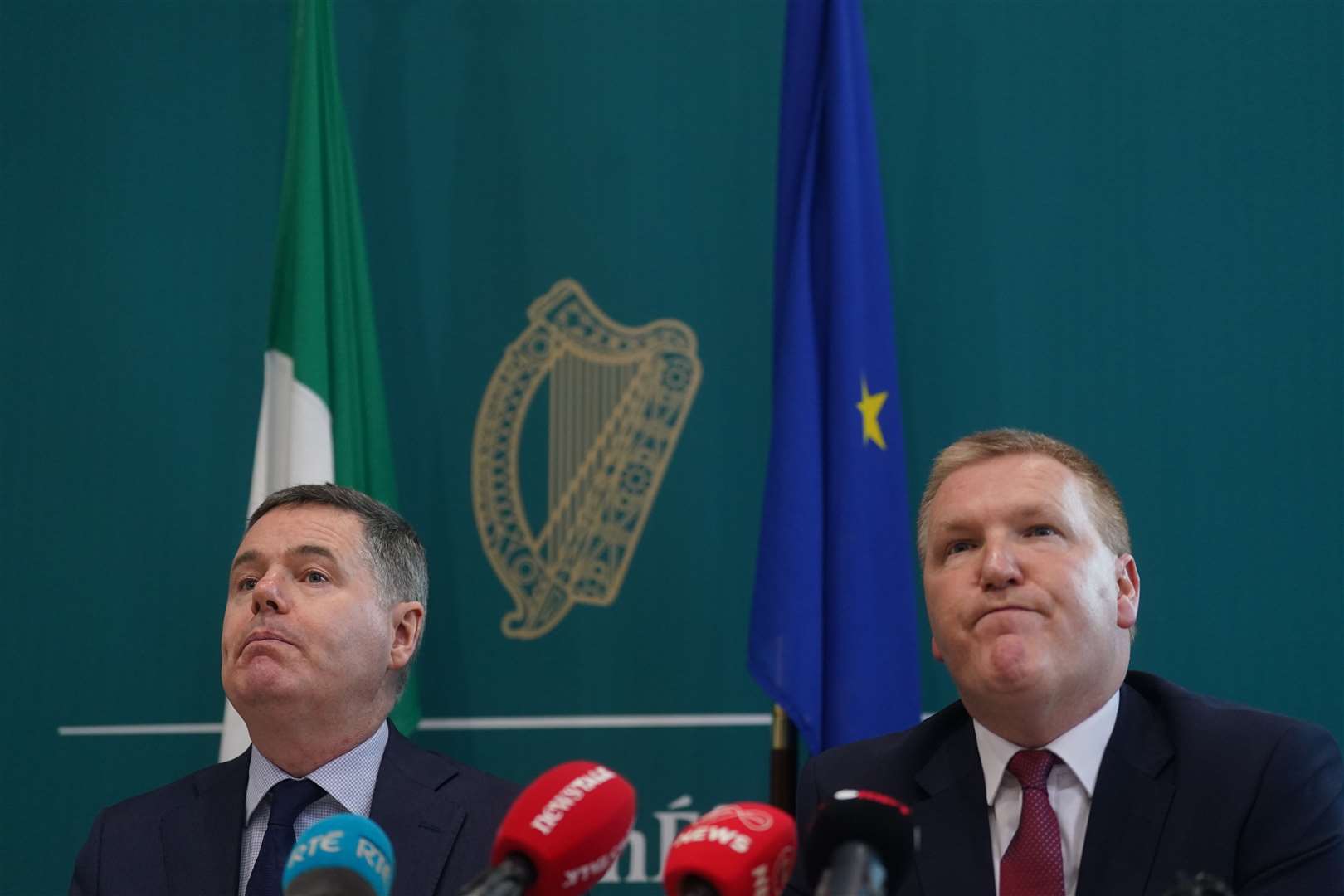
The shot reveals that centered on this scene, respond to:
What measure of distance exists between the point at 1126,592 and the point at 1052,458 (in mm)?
253

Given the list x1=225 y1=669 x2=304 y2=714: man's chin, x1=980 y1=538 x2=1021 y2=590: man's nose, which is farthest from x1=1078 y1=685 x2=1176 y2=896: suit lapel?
x1=225 y1=669 x2=304 y2=714: man's chin

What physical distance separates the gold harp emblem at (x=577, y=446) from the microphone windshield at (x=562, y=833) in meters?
2.38

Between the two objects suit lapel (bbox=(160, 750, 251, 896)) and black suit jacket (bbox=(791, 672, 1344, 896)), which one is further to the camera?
suit lapel (bbox=(160, 750, 251, 896))

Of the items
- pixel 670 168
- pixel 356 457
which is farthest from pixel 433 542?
pixel 670 168

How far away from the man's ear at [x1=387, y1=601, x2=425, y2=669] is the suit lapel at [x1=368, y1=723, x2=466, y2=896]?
0.17 meters

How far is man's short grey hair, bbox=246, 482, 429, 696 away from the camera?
279 cm

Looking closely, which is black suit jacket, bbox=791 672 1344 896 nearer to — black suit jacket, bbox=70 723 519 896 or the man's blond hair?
the man's blond hair

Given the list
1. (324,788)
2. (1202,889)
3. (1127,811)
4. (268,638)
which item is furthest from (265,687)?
(1202,889)

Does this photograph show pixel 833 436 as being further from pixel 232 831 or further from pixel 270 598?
pixel 232 831

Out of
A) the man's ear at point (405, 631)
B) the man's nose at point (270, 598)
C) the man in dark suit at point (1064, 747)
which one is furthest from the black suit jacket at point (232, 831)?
the man in dark suit at point (1064, 747)

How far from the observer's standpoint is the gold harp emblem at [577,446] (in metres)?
3.91

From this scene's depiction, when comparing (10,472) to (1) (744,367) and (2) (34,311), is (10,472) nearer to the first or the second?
(2) (34,311)

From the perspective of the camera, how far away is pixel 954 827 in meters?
2.26

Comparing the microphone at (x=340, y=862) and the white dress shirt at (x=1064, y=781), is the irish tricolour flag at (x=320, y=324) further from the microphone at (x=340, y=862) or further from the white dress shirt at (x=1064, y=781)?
the microphone at (x=340, y=862)
